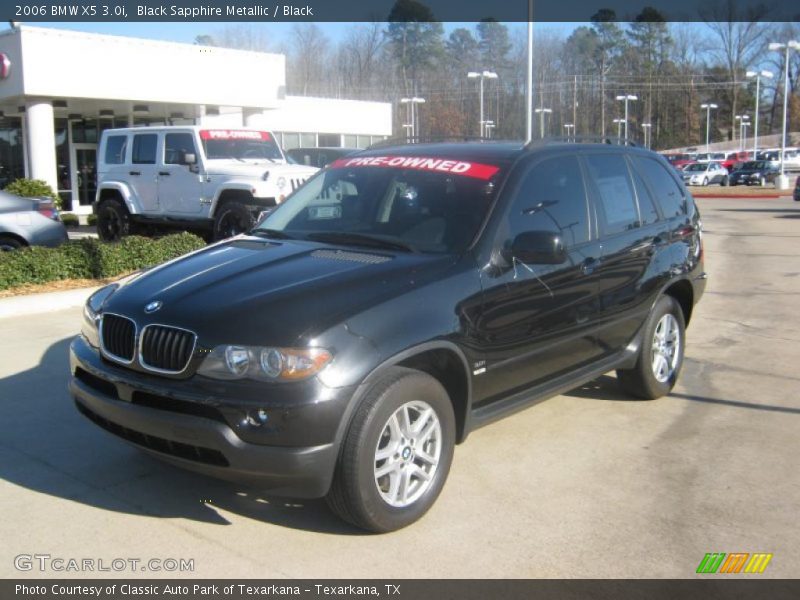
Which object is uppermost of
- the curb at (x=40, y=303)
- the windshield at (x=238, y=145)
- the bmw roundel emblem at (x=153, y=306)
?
the windshield at (x=238, y=145)

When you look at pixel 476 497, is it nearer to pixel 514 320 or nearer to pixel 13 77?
pixel 514 320

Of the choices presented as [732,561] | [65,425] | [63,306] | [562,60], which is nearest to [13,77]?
[63,306]

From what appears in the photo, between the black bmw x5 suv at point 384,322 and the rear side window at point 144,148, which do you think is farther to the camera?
the rear side window at point 144,148

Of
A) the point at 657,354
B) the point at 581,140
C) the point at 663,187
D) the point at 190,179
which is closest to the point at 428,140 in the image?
the point at 581,140

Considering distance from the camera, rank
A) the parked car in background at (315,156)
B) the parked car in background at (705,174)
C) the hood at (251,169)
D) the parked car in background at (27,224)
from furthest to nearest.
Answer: the parked car in background at (705,174) < the parked car in background at (315,156) < the hood at (251,169) < the parked car in background at (27,224)

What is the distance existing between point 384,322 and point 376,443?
1.81 ft

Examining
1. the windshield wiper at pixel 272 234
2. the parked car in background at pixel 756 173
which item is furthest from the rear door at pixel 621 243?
the parked car in background at pixel 756 173

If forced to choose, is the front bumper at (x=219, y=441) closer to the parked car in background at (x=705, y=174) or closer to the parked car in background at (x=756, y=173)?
the parked car in background at (x=705, y=174)

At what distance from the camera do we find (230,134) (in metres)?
13.9

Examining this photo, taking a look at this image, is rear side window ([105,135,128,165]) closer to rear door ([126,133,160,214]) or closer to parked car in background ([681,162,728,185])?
rear door ([126,133,160,214])

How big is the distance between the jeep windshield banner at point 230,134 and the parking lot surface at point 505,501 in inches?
310

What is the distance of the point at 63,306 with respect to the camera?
9172 mm

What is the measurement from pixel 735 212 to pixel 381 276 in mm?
25913

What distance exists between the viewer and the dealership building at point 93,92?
20453mm
